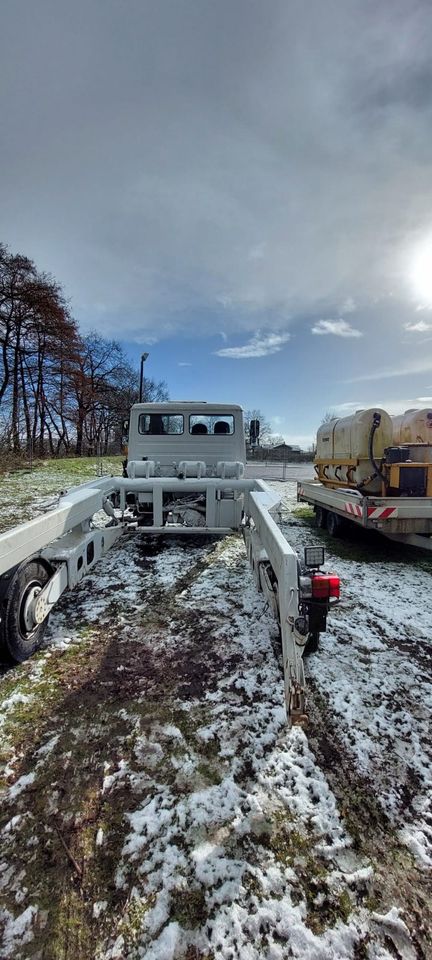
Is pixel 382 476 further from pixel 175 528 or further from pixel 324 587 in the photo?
pixel 324 587

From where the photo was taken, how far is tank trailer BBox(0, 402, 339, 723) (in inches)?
95.7

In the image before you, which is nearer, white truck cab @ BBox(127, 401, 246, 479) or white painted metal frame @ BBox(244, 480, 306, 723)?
white painted metal frame @ BBox(244, 480, 306, 723)

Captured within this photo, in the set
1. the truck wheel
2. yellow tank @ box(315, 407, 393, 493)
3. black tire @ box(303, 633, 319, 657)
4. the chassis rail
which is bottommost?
black tire @ box(303, 633, 319, 657)

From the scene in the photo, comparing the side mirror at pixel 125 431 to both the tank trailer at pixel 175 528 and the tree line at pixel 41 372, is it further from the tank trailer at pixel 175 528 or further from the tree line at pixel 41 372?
the tree line at pixel 41 372

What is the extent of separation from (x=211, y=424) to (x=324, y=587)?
4.91 meters

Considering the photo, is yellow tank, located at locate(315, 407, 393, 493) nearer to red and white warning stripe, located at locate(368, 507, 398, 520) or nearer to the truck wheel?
the truck wheel

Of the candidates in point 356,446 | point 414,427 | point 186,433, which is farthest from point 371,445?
point 186,433

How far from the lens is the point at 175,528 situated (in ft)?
16.7

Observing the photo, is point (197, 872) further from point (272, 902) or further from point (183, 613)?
point (183, 613)

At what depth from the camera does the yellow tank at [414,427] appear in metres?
6.64

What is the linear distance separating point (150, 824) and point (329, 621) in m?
2.45

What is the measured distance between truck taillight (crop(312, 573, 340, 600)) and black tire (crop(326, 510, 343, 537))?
15.6 feet

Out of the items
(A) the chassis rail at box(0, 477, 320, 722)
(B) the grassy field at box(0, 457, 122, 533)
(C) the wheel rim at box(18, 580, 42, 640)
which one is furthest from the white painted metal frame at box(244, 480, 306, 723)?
(B) the grassy field at box(0, 457, 122, 533)

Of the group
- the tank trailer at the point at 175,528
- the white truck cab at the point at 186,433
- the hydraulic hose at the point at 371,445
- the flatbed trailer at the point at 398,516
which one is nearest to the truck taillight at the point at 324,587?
the tank trailer at the point at 175,528
